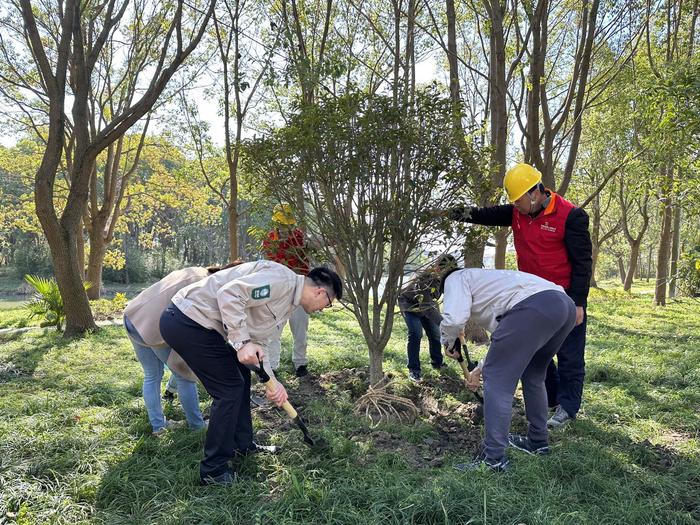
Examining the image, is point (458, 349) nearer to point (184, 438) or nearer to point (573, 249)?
point (573, 249)

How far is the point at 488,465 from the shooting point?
298 cm

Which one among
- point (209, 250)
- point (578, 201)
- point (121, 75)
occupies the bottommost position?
point (209, 250)

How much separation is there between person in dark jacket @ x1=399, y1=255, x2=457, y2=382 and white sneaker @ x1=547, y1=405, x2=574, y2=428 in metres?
1.34

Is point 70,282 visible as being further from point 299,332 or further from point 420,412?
point 420,412

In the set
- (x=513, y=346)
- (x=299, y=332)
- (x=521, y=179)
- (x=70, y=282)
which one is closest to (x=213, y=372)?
(x=513, y=346)

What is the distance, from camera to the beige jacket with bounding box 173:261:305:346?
2.80 m

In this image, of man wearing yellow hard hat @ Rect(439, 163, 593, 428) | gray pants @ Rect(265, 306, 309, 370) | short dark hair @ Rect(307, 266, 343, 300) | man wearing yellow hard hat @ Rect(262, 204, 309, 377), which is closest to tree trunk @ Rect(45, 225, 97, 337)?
gray pants @ Rect(265, 306, 309, 370)

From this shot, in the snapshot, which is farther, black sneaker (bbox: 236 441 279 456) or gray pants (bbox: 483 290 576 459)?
black sneaker (bbox: 236 441 279 456)

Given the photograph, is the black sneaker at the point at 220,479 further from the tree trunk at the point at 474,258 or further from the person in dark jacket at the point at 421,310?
the person in dark jacket at the point at 421,310

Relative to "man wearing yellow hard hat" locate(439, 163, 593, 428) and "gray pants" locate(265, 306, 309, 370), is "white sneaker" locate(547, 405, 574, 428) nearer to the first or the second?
"man wearing yellow hard hat" locate(439, 163, 593, 428)

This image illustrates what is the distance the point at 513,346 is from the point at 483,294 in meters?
0.37

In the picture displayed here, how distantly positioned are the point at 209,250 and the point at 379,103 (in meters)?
44.0

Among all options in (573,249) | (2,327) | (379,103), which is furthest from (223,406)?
(2,327)

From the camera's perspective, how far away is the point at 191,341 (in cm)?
291
